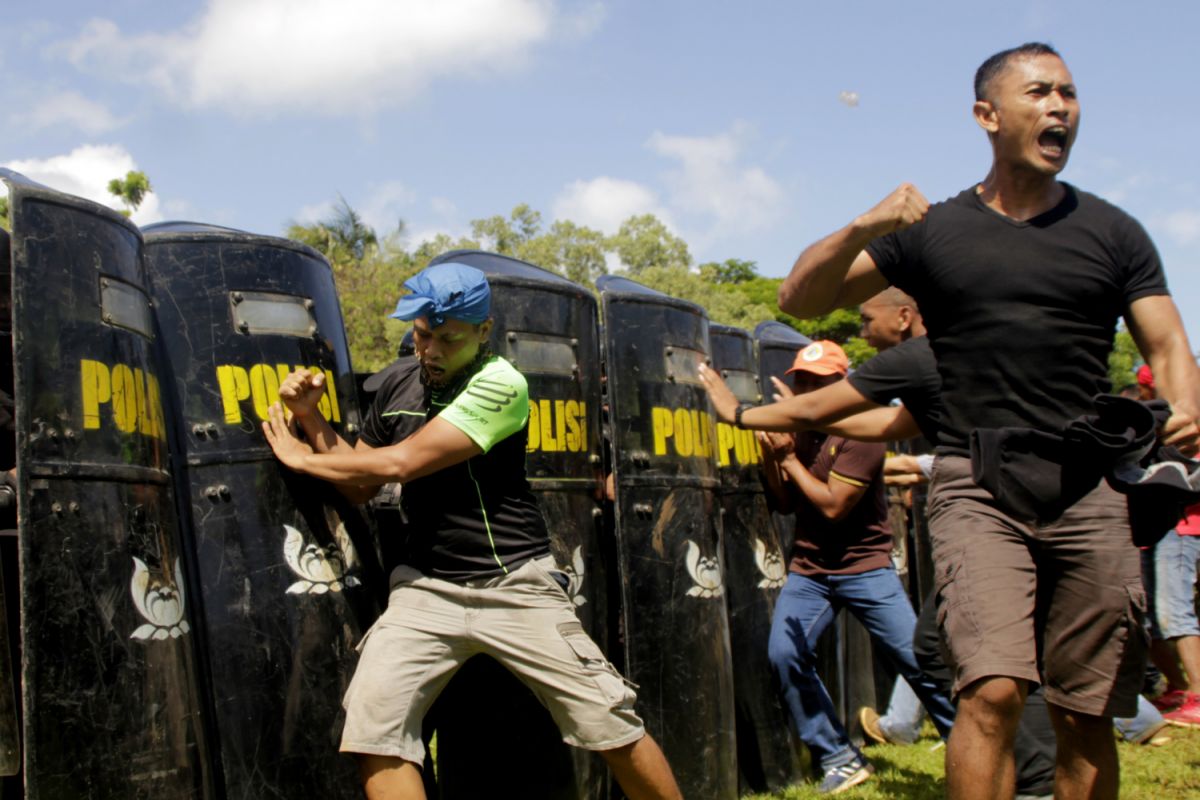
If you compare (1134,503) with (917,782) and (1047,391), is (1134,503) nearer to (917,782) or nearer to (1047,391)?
(1047,391)

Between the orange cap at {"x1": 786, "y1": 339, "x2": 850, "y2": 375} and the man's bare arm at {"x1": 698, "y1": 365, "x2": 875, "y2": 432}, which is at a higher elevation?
the orange cap at {"x1": 786, "y1": 339, "x2": 850, "y2": 375}

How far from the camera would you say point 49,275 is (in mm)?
3402

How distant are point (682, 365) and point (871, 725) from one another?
2.70 meters

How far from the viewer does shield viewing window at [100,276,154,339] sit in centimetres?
356

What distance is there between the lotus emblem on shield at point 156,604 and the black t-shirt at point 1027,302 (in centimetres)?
222

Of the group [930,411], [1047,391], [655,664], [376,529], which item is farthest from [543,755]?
[1047,391]

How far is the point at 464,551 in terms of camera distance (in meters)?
3.93

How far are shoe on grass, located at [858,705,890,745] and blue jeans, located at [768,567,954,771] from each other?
1.12m

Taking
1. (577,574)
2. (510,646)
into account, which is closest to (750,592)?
(577,574)

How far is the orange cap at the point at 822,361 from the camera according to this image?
6004 millimetres

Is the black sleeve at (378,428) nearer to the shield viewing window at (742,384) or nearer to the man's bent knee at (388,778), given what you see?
the man's bent knee at (388,778)

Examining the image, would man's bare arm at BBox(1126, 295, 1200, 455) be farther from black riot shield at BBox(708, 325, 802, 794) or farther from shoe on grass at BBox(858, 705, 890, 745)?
shoe on grass at BBox(858, 705, 890, 745)

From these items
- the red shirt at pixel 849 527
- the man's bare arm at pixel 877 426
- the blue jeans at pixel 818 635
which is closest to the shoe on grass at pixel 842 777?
the blue jeans at pixel 818 635

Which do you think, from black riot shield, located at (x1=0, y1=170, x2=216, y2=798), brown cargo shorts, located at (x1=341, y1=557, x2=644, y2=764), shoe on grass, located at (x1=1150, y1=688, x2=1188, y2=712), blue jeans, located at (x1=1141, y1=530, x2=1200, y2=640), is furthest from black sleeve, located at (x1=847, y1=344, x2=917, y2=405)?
shoe on grass, located at (x1=1150, y1=688, x2=1188, y2=712)
